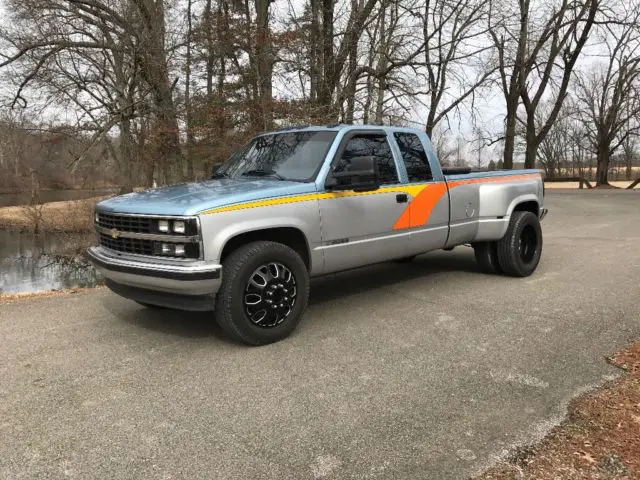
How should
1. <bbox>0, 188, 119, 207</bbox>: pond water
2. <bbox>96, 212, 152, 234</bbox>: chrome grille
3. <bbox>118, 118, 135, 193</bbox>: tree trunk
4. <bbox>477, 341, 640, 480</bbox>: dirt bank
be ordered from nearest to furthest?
1. <bbox>477, 341, 640, 480</bbox>: dirt bank
2. <bbox>96, 212, 152, 234</bbox>: chrome grille
3. <bbox>118, 118, 135, 193</bbox>: tree trunk
4. <bbox>0, 188, 119, 207</bbox>: pond water

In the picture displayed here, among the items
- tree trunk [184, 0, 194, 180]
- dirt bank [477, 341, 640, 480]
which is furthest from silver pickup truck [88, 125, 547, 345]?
tree trunk [184, 0, 194, 180]

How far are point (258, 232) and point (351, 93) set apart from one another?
12075 millimetres

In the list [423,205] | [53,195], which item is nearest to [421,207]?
[423,205]

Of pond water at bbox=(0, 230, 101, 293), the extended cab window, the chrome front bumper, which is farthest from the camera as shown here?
pond water at bbox=(0, 230, 101, 293)

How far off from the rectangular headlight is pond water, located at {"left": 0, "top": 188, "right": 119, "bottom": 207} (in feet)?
58.5

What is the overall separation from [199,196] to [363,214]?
1634mm

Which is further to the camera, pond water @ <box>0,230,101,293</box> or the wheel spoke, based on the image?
pond water @ <box>0,230,101,293</box>

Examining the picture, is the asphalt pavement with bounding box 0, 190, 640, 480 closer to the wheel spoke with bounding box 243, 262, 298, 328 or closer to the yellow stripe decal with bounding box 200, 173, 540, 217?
the wheel spoke with bounding box 243, 262, 298, 328

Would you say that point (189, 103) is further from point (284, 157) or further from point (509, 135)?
point (509, 135)

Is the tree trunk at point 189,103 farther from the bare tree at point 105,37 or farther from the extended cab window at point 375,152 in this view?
the extended cab window at point 375,152

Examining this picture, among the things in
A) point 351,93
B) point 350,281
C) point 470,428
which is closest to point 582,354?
point 470,428

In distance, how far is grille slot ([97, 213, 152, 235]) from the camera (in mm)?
4234

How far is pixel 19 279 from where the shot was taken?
13.4m

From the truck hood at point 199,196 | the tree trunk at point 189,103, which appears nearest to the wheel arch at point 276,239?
the truck hood at point 199,196
